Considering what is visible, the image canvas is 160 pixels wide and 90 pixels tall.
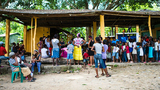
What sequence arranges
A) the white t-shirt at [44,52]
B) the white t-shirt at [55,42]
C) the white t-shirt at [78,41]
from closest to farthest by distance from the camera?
1. the white t-shirt at [55,42]
2. the white t-shirt at [78,41]
3. the white t-shirt at [44,52]

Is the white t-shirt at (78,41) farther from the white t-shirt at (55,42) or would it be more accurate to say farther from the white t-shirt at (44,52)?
the white t-shirt at (44,52)

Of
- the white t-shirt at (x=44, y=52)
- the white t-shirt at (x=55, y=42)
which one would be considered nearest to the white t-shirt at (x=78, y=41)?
the white t-shirt at (x=55, y=42)

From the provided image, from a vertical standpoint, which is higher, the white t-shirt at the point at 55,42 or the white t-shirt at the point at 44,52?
the white t-shirt at the point at 55,42

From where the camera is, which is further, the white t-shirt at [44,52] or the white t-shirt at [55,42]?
the white t-shirt at [44,52]

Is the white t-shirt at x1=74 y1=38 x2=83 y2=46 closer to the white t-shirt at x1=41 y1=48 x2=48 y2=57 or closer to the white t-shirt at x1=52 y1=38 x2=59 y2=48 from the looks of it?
the white t-shirt at x1=52 y1=38 x2=59 y2=48

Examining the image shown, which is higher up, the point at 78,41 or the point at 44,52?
the point at 78,41

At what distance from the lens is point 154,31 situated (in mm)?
12977

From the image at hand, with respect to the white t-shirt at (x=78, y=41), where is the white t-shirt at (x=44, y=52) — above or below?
below

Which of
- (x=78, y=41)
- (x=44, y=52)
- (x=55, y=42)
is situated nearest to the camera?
(x=55, y=42)

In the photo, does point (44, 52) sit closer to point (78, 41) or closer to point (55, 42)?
A: point (55, 42)

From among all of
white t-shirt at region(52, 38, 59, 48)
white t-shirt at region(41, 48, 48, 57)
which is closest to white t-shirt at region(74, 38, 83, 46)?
white t-shirt at region(52, 38, 59, 48)

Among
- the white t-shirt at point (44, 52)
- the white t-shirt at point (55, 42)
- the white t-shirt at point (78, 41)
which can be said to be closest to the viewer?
the white t-shirt at point (55, 42)

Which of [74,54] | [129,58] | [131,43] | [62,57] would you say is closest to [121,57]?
[129,58]

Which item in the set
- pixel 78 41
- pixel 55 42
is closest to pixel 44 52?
pixel 55 42
